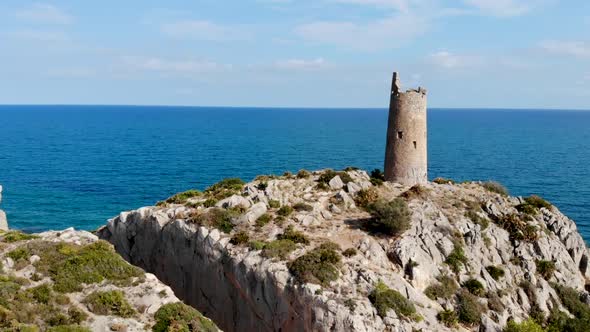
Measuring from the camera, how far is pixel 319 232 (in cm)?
3669

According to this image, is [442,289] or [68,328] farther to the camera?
[442,289]

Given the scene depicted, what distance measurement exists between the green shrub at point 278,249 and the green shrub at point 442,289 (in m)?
9.80

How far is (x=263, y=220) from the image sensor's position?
3762 cm

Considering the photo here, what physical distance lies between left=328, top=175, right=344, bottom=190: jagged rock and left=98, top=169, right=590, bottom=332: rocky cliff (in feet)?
0.36

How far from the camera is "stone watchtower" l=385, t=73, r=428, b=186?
142 feet

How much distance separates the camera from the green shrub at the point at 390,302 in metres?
29.2

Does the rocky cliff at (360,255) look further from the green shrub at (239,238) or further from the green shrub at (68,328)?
the green shrub at (68,328)

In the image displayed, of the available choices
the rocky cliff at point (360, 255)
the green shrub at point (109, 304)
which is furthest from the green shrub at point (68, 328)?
the rocky cliff at point (360, 255)

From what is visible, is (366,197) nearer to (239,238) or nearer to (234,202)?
(234,202)

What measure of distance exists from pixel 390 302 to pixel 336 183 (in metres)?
15.8

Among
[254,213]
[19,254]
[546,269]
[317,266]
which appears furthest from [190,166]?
[546,269]

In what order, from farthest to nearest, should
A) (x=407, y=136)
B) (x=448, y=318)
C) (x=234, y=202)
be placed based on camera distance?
(x=407, y=136), (x=234, y=202), (x=448, y=318)

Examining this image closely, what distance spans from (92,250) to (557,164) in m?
114

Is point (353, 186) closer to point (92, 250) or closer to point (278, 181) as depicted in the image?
point (278, 181)
